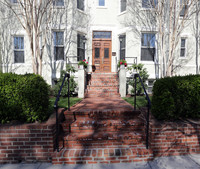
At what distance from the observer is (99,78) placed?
803 centimetres

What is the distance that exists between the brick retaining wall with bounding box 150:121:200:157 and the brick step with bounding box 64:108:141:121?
82 cm

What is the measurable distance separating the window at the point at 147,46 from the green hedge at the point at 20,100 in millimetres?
7838

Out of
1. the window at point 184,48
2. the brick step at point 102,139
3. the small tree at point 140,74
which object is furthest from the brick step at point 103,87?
the window at point 184,48

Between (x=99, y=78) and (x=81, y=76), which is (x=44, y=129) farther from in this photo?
(x=99, y=78)

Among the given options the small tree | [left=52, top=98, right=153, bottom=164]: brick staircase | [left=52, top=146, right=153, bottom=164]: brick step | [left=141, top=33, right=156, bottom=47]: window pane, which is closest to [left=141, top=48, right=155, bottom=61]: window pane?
[left=141, top=33, right=156, bottom=47]: window pane

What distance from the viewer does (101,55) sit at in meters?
10.5

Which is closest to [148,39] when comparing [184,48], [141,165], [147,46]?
[147,46]

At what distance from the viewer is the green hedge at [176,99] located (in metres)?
3.13

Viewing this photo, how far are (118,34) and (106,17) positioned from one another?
1.64 metres

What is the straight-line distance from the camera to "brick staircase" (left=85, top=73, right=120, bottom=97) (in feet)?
22.7

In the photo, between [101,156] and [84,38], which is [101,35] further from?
[101,156]

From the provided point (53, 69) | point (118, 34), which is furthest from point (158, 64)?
point (53, 69)

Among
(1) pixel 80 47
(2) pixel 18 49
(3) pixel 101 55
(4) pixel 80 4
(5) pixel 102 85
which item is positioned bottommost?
(5) pixel 102 85

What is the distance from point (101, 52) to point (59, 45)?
323 cm
